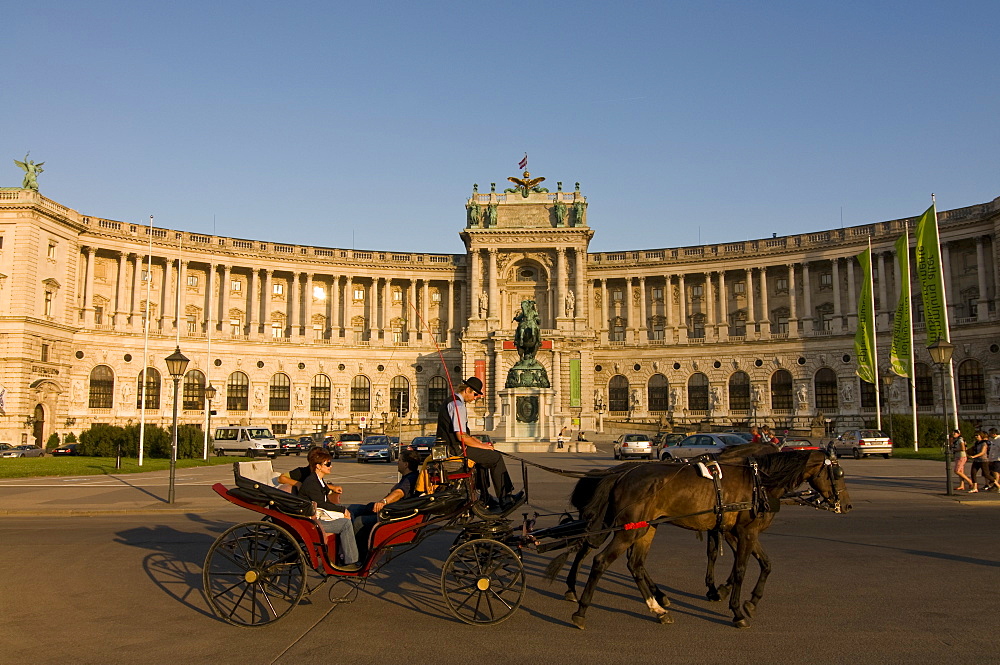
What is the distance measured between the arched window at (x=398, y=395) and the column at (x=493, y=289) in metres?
11.7

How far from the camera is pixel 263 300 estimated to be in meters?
82.6

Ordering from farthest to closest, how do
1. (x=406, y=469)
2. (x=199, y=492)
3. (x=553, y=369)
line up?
1. (x=553, y=369)
2. (x=199, y=492)
3. (x=406, y=469)

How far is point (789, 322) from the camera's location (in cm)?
7875

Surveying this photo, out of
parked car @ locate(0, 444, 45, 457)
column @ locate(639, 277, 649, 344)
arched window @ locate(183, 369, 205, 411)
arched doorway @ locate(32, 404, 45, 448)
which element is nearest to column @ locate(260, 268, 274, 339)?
arched window @ locate(183, 369, 205, 411)

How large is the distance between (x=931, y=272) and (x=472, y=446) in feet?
127

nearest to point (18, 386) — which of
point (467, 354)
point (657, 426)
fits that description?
point (467, 354)

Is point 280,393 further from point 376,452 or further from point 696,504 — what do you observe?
point 696,504

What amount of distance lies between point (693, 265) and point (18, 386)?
63479 millimetres

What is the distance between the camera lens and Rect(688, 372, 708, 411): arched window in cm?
8075

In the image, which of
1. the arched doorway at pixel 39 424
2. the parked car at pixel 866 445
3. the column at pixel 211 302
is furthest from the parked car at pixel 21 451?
the parked car at pixel 866 445

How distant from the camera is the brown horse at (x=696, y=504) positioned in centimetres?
864

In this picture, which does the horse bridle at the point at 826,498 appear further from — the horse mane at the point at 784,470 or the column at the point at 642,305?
the column at the point at 642,305

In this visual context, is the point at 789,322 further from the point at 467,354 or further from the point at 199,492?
the point at 199,492

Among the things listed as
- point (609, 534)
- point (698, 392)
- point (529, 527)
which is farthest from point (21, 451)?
point (698, 392)
